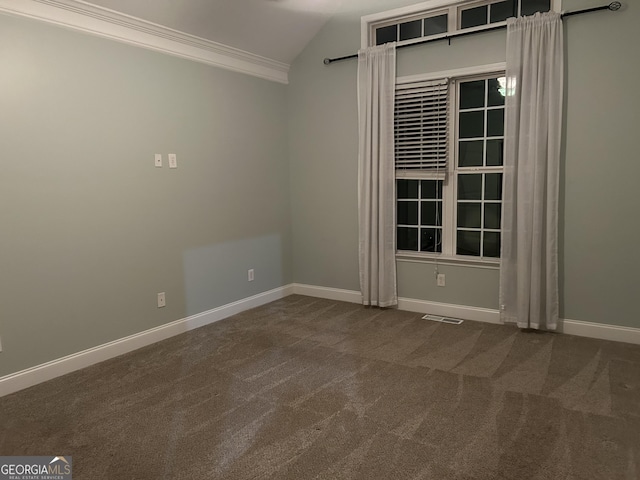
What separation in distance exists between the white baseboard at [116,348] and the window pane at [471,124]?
2536 millimetres

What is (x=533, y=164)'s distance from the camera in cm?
363

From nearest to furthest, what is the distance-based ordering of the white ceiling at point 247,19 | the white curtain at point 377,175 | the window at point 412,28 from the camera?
1. the white ceiling at point 247,19
2. the window at point 412,28
3. the white curtain at point 377,175

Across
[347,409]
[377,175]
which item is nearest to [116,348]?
[347,409]

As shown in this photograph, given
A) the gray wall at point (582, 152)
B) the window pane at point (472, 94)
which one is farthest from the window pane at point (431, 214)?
the window pane at point (472, 94)

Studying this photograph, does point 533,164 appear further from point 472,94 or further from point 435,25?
point 435,25

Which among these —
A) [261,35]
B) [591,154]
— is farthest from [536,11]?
[261,35]

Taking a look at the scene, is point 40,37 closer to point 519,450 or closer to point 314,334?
point 314,334

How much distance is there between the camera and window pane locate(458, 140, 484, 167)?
407cm

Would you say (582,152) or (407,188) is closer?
(582,152)

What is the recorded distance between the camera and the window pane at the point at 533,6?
3619 mm

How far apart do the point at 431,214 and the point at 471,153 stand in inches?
26.2

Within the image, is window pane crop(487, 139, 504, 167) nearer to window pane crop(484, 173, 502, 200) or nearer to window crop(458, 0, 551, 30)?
window pane crop(484, 173, 502, 200)

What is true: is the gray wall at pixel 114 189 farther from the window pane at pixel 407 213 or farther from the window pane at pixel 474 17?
the window pane at pixel 474 17

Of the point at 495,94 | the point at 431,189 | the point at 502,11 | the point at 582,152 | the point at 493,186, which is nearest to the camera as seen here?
the point at 582,152
